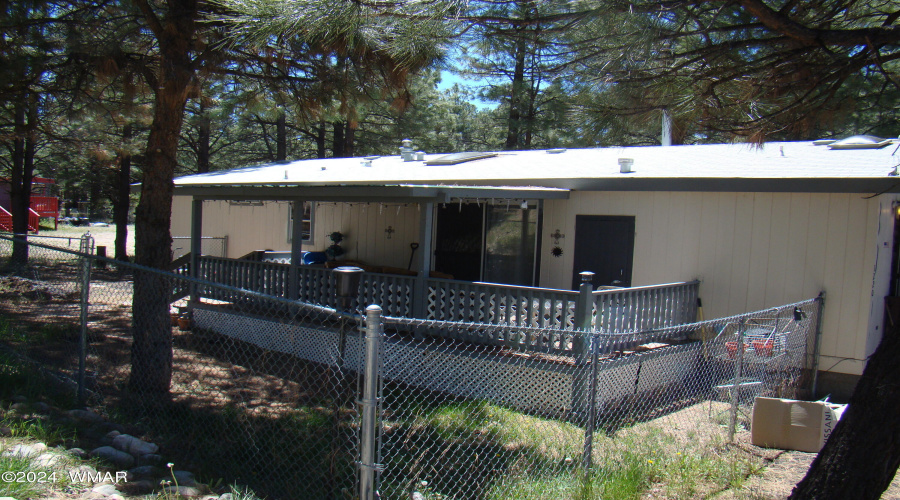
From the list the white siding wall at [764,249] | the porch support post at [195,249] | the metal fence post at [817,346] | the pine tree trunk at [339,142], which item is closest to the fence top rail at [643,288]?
the white siding wall at [764,249]

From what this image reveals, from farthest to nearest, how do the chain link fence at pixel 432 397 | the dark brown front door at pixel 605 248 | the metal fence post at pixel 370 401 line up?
the dark brown front door at pixel 605 248 < the chain link fence at pixel 432 397 < the metal fence post at pixel 370 401

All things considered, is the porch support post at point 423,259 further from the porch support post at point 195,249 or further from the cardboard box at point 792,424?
the porch support post at point 195,249

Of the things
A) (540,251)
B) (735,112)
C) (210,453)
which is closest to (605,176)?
(540,251)

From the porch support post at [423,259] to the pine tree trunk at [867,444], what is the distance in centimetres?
537

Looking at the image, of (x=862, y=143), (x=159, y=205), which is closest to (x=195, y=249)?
(x=159, y=205)

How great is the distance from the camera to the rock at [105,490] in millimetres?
3768

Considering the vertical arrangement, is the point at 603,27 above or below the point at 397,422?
above

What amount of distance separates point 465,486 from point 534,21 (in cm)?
349

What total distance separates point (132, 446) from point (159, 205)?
2835 millimetres

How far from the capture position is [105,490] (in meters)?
3.79

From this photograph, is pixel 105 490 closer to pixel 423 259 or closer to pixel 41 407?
pixel 41 407

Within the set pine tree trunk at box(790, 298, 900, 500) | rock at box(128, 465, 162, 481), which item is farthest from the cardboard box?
rock at box(128, 465, 162, 481)

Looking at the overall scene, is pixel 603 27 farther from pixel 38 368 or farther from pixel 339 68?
pixel 38 368

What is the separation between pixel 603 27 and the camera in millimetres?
4676
